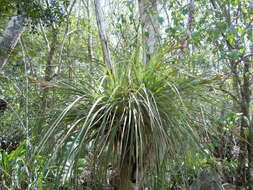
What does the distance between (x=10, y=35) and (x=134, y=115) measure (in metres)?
1.79

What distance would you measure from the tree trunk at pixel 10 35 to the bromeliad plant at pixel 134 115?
4.24ft

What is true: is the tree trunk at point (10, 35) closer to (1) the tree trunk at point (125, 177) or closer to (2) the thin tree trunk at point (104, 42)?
(2) the thin tree trunk at point (104, 42)

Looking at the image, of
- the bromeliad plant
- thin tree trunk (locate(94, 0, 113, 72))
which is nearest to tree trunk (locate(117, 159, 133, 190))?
the bromeliad plant

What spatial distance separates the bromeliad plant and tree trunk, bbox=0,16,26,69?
4.24 ft

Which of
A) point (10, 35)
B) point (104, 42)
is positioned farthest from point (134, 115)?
point (10, 35)

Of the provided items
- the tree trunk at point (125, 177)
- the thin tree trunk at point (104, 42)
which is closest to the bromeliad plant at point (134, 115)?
the tree trunk at point (125, 177)

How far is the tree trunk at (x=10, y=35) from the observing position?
221 cm

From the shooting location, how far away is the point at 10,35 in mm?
2318

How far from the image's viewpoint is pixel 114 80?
123cm

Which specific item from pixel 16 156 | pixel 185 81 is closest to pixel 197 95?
pixel 185 81

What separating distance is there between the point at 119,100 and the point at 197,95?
1.11 ft

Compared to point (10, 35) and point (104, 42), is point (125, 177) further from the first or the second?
point (10, 35)

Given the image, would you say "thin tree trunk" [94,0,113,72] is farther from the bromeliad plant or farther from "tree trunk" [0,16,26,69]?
"tree trunk" [0,16,26,69]

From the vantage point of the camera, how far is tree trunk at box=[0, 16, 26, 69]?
2.21 metres
